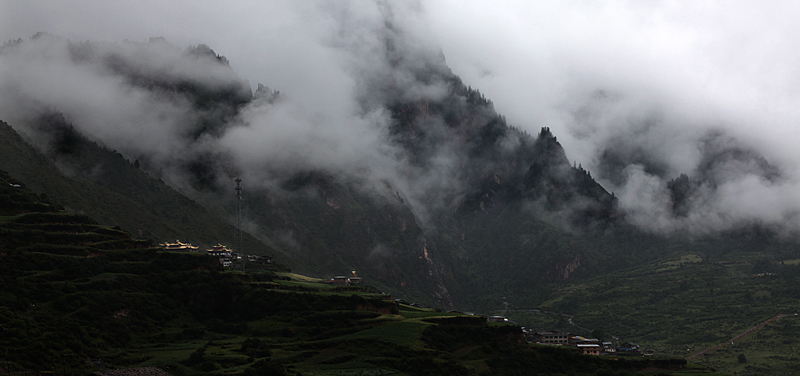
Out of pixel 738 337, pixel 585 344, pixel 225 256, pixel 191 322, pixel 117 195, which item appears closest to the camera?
pixel 191 322

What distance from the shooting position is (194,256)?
363 feet

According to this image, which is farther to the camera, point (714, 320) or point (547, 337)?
point (714, 320)

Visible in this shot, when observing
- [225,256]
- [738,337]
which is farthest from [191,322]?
[738,337]

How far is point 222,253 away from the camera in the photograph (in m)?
141

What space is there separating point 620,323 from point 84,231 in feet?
426

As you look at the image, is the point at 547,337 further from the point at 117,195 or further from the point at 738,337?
the point at 117,195

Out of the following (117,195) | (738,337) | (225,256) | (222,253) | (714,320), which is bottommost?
(225,256)

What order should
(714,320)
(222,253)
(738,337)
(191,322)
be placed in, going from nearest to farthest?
(191,322) → (222,253) → (738,337) → (714,320)

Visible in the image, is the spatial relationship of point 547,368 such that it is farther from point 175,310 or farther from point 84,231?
point 84,231

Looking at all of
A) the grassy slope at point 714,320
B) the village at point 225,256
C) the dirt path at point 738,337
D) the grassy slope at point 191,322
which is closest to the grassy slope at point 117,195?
the village at point 225,256

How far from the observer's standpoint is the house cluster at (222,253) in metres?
131

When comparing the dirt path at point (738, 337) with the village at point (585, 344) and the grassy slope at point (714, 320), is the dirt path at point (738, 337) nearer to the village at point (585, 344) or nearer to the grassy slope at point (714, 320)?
the grassy slope at point (714, 320)

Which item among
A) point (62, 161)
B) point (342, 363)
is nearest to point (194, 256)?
point (342, 363)

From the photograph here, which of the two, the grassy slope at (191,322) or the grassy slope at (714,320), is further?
the grassy slope at (714,320)
